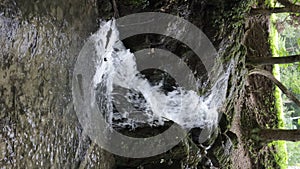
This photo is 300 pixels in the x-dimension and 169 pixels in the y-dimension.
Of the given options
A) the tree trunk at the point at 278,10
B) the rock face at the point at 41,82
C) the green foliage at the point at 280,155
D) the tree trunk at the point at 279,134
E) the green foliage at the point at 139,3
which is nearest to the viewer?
the rock face at the point at 41,82

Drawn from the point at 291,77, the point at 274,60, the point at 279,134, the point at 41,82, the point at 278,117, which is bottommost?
the point at 41,82

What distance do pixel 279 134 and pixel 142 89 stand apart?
283 cm

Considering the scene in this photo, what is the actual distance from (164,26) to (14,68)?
1.88m

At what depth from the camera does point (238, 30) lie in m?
4.92

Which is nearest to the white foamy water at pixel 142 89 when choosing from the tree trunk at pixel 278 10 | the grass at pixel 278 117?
the tree trunk at pixel 278 10

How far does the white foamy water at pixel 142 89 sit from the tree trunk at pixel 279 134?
1.33 meters

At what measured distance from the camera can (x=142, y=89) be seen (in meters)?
4.23

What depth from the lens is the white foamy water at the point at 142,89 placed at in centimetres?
390

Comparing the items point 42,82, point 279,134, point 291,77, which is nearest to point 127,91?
point 42,82

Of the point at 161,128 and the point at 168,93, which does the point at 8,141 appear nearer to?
the point at 161,128

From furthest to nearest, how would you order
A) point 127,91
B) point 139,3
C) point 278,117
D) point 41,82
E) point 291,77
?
point 278,117 → point 291,77 → point 127,91 → point 139,3 → point 41,82

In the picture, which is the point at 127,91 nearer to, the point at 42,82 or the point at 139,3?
the point at 139,3

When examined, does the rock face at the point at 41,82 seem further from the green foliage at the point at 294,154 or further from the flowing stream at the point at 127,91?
the green foliage at the point at 294,154

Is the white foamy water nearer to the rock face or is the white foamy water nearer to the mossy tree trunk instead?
the rock face
